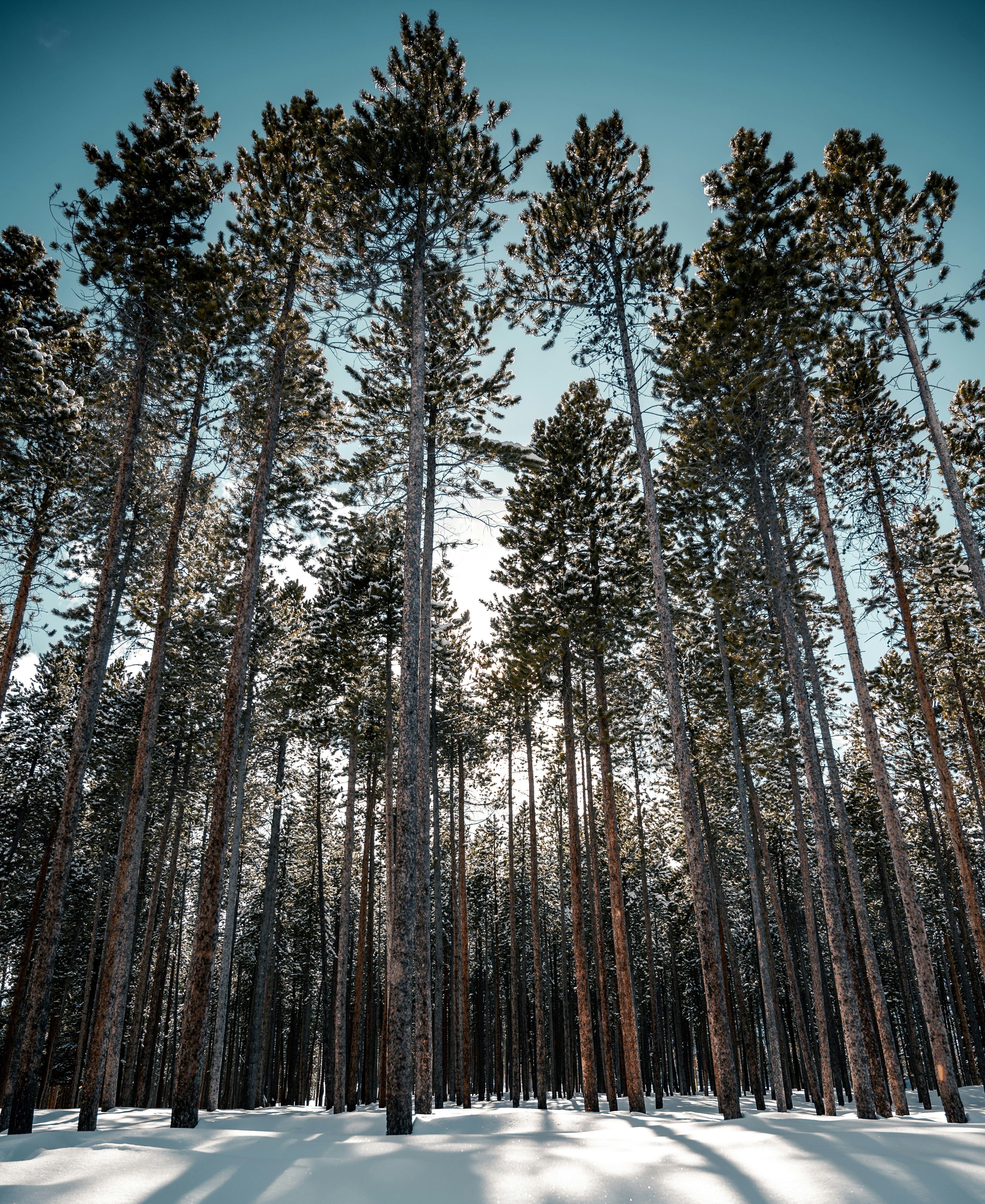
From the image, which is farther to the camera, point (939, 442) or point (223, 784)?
point (939, 442)

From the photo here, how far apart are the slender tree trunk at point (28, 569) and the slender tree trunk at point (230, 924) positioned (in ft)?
17.5

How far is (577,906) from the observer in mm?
15648

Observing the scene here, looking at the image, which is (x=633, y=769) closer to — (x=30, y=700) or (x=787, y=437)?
(x=787, y=437)

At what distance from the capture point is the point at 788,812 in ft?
72.4

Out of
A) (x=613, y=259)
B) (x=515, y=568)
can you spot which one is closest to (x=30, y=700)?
(x=515, y=568)

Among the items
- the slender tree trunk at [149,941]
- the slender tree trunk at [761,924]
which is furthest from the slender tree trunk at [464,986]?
the slender tree trunk at [149,941]

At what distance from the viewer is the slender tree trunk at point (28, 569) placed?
14289 mm

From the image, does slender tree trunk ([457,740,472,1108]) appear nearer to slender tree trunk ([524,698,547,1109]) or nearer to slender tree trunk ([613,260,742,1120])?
slender tree trunk ([524,698,547,1109])

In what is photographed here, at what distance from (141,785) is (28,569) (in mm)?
6347

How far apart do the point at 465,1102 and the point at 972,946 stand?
2369cm

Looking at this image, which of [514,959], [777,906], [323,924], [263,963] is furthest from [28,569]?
[777,906]

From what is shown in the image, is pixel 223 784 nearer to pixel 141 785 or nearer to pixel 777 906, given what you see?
pixel 141 785

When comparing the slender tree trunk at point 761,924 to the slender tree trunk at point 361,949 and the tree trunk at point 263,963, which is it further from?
the tree trunk at point 263,963

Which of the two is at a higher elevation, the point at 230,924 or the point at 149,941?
the point at 230,924
